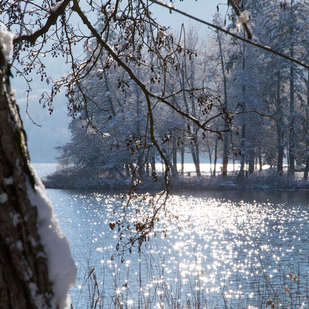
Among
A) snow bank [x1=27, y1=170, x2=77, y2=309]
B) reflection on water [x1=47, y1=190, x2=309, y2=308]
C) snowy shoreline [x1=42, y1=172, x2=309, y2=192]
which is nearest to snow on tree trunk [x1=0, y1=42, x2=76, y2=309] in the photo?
snow bank [x1=27, y1=170, x2=77, y2=309]

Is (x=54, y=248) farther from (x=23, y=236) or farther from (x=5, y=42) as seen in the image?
(x=5, y=42)

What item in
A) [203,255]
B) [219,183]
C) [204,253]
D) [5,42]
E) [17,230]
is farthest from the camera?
[219,183]

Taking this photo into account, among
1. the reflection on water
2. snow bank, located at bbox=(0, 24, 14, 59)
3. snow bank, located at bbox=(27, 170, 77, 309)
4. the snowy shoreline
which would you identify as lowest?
the reflection on water

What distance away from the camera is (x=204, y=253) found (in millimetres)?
11961

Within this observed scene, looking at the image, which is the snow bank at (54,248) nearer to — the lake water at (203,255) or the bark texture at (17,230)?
the bark texture at (17,230)

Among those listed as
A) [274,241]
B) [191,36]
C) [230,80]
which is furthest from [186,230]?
[191,36]

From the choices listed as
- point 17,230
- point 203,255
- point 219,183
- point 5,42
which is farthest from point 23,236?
point 219,183

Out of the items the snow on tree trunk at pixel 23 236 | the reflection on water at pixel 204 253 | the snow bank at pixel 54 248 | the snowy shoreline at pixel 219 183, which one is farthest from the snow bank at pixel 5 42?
the snowy shoreline at pixel 219 183

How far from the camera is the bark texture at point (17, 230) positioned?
42.4 inches

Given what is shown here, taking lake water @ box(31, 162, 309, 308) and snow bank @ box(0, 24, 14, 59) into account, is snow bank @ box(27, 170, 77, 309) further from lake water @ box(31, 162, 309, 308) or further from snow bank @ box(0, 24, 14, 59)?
lake water @ box(31, 162, 309, 308)

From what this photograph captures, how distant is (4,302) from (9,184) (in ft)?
1.16

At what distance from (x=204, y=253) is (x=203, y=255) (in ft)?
0.77

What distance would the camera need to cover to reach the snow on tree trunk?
108 centimetres

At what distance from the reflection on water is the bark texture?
9.16 ft
